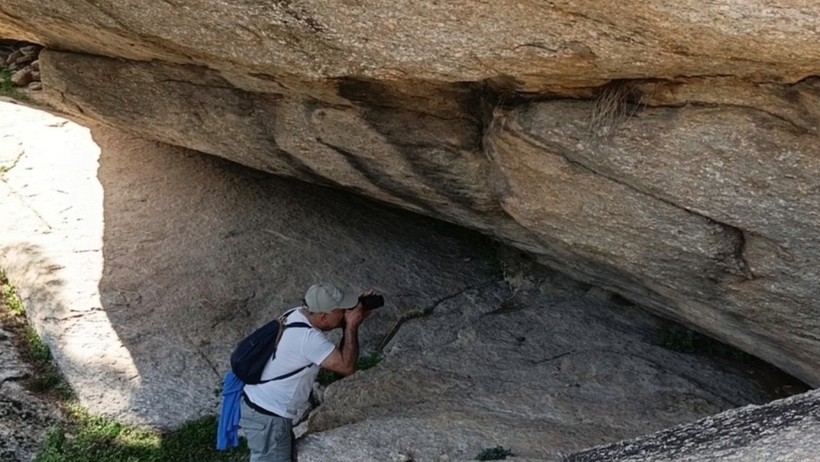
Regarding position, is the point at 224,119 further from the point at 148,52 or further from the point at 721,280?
the point at 721,280

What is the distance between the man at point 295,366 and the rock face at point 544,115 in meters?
1.59

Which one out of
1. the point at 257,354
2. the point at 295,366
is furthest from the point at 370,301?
the point at 257,354

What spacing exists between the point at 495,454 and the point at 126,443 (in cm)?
315

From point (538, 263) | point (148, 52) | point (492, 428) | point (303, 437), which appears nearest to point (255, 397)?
point (303, 437)

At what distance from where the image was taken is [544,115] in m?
7.17

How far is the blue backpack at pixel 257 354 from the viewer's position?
6938mm

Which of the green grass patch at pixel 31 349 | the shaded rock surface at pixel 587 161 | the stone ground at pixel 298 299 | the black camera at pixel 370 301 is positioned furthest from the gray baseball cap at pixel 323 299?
the green grass patch at pixel 31 349

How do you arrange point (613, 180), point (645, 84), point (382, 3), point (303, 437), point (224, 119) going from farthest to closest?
point (224, 119) → point (303, 437) → point (613, 180) → point (645, 84) → point (382, 3)

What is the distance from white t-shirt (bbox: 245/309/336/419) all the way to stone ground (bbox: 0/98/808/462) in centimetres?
64

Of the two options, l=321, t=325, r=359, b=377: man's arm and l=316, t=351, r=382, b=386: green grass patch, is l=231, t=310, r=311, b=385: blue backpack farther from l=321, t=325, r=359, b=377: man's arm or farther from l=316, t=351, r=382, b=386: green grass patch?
l=316, t=351, r=382, b=386: green grass patch

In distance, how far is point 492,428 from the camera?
7.64 metres

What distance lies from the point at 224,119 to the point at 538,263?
3.52 meters

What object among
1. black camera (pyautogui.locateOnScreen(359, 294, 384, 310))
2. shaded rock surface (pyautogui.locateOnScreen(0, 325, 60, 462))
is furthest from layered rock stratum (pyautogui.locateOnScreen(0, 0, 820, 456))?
black camera (pyautogui.locateOnScreen(359, 294, 384, 310))

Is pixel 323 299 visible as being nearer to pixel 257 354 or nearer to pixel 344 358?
pixel 344 358
